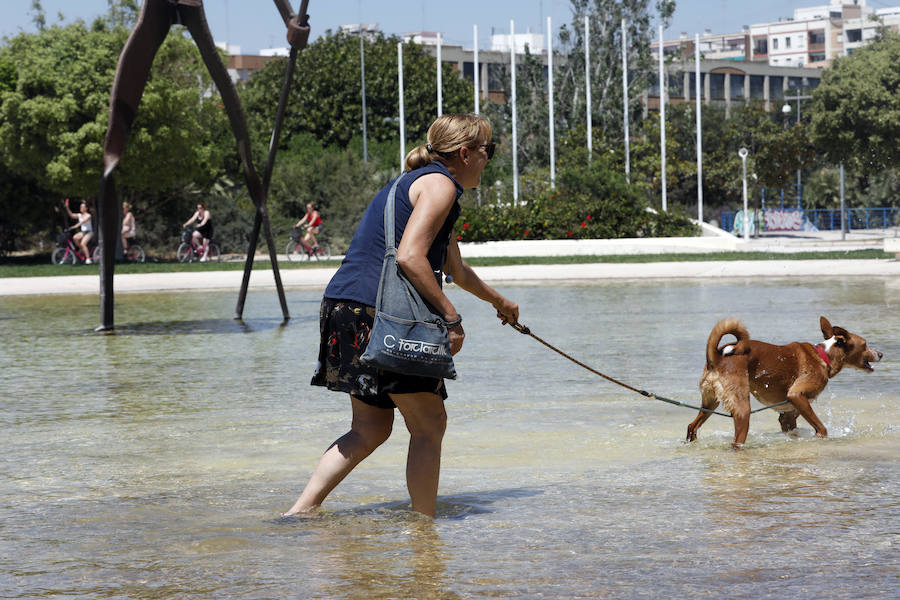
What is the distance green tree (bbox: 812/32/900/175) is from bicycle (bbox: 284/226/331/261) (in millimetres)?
16072

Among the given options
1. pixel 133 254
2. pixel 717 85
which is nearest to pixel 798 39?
pixel 717 85

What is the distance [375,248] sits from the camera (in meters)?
5.00

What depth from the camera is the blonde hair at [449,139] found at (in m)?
5.04

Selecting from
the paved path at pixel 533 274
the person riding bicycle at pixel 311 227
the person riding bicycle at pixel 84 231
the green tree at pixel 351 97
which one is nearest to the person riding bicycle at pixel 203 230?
the person riding bicycle at pixel 84 231

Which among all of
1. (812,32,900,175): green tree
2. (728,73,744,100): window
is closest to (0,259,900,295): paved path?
(812,32,900,175): green tree

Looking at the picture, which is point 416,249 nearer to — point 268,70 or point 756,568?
point 756,568

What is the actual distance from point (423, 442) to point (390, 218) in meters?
0.91

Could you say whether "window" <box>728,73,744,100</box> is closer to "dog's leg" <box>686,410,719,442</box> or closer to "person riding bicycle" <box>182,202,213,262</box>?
"person riding bicycle" <box>182,202,213,262</box>

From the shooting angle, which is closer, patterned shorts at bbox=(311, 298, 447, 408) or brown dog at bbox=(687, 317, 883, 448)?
patterned shorts at bbox=(311, 298, 447, 408)

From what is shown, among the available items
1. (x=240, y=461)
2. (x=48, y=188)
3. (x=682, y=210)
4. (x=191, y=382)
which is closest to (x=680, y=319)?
(x=191, y=382)

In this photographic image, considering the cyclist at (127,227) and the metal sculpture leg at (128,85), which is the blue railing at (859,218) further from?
the metal sculpture leg at (128,85)

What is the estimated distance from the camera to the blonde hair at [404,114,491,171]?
198 inches

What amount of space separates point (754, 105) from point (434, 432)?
5499cm

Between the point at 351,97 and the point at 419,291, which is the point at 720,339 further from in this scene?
the point at 351,97
